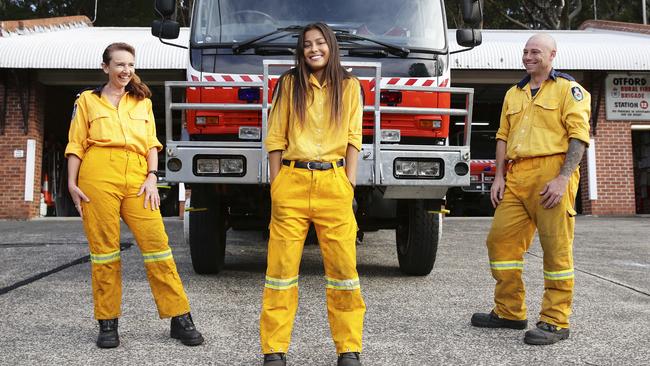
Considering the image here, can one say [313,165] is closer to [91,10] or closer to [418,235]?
[418,235]

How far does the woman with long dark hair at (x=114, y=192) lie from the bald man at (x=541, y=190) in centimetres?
184

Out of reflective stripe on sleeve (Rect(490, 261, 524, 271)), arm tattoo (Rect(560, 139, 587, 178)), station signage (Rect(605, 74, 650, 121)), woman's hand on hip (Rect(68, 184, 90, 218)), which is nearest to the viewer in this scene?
woman's hand on hip (Rect(68, 184, 90, 218))

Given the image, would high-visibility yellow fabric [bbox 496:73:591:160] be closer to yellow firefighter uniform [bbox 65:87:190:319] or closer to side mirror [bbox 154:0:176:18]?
yellow firefighter uniform [bbox 65:87:190:319]

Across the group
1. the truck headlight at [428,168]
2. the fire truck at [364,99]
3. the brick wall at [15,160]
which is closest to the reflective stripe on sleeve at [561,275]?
the fire truck at [364,99]

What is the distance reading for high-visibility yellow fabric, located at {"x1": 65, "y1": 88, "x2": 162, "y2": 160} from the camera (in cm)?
352

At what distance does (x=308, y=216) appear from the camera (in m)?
3.15

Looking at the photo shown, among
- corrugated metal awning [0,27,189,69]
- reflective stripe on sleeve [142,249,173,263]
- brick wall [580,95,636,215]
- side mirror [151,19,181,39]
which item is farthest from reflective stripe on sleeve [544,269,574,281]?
brick wall [580,95,636,215]

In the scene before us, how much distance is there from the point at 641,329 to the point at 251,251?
4777 millimetres

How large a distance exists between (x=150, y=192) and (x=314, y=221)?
1.01 m

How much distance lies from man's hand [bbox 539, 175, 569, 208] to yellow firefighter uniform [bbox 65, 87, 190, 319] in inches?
81.9

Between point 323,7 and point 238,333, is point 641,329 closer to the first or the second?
point 238,333

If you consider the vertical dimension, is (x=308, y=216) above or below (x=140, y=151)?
below

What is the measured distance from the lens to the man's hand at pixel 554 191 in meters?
3.63

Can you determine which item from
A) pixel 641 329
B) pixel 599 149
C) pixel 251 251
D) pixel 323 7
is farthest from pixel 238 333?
pixel 599 149
